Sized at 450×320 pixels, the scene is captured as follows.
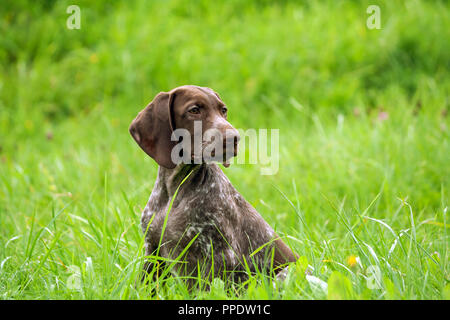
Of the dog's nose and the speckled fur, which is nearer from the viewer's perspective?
the dog's nose

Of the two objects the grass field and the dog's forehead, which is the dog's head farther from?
the grass field

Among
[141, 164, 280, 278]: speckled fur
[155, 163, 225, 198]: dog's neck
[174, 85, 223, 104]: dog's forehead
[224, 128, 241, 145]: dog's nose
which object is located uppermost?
[174, 85, 223, 104]: dog's forehead

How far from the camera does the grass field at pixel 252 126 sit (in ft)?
9.53

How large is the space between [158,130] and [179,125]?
118 millimetres

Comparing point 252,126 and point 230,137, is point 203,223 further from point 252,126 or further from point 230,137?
point 252,126

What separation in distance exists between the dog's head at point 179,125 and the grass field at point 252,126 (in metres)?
0.59

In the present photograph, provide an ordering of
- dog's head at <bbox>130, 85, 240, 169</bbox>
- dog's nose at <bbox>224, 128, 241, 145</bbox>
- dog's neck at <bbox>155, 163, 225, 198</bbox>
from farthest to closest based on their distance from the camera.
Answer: dog's neck at <bbox>155, 163, 225, 198</bbox>
dog's head at <bbox>130, 85, 240, 169</bbox>
dog's nose at <bbox>224, 128, 241, 145</bbox>

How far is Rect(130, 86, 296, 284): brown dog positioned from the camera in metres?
2.76

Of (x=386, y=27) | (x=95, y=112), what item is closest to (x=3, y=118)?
(x=95, y=112)

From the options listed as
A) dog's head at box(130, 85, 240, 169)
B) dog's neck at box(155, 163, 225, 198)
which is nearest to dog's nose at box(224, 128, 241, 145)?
dog's head at box(130, 85, 240, 169)

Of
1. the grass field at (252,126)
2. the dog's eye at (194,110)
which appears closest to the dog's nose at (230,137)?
the dog's eye at (194,110)

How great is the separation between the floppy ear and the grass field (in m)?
0.56

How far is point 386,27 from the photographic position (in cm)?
824

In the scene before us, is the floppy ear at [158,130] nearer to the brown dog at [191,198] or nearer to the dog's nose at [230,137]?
the brown dog at [191,198]
